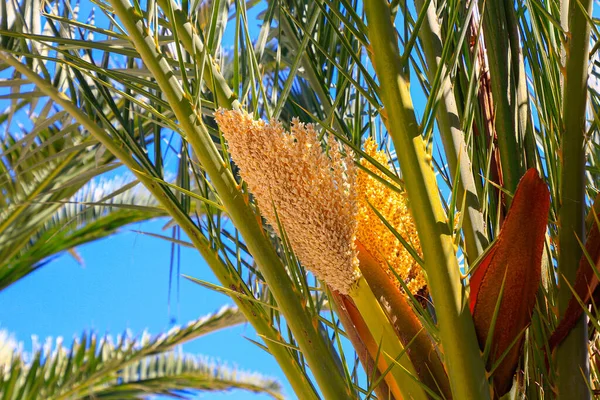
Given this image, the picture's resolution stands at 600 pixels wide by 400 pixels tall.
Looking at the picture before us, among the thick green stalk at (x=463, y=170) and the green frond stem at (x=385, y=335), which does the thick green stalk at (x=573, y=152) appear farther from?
the green frond stem at (x=385, y=335)

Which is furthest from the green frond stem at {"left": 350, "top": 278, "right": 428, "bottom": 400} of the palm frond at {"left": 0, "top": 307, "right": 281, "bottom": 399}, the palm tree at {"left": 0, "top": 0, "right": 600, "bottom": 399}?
the palm frond at {"left": 0, "top": 307, "right": 281, "bottom": 399}

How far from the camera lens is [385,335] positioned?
0.70 metres

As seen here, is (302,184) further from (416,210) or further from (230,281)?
(230,281)

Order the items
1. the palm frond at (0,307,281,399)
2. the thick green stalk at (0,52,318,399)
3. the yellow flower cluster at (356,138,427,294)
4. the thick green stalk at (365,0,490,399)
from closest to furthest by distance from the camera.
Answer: the thick green stalk at (365,0,490,399)
the yellow flower cluster at (356,138,427,294)
the thick green stalk at (0,52,318,399)
the palm frond at (0,307,281,399)

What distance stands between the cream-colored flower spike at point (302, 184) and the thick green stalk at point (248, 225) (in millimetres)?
100

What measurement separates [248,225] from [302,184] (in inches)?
5.8

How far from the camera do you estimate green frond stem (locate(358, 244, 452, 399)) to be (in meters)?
0.71

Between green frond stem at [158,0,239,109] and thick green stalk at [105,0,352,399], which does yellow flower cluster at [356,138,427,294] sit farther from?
green frond stem at [158,0,239,109]

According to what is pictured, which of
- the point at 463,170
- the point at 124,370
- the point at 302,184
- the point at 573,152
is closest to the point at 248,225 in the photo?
the point at 302,184

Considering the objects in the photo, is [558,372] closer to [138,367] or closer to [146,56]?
[146,56]

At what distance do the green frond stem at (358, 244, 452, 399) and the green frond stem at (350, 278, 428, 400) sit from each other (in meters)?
0.01

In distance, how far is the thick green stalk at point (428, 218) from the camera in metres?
0.63

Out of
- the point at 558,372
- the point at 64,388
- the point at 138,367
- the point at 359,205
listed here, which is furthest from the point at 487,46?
the point at 138,367

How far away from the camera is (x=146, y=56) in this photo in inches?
31.9
